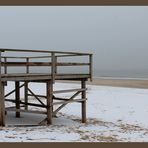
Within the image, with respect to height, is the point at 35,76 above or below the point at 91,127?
above

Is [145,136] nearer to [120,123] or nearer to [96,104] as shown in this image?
[120,123]

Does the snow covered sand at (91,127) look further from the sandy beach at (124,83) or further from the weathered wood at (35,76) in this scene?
the sandy beach at (124,83)

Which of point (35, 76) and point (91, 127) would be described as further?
point (91, 127)

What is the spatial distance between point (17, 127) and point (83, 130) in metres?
2.36

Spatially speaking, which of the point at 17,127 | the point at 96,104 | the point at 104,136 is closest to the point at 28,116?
the point at 17,127

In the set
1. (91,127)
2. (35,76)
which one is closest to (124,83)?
(91,127)

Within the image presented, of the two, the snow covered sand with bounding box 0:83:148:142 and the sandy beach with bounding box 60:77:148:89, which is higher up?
the sandy beach with bounding box 60:77:148:89

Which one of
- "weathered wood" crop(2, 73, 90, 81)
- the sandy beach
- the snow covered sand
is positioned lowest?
the snow covered sand

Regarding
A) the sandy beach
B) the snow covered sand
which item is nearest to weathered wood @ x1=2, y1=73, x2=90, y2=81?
the snow covered sand

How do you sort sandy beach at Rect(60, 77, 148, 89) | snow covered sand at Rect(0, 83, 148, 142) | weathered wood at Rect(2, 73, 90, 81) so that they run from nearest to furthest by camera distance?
snow covered sand at Rect(0, 83, 148, 142), weathered wood at Rect(2, 73, 90, 81), sandy beach at Rect(60, 77, 148, 89)

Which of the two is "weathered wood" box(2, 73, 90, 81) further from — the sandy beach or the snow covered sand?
the sandy beach

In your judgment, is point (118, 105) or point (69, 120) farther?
point (118, 105)

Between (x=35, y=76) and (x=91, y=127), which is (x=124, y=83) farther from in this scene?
(x=35, y=76)

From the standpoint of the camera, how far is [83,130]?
12.8 meters
